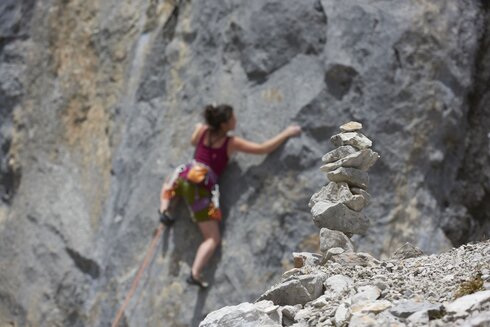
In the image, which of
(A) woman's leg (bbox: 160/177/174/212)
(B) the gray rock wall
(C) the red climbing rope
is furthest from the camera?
(C) the red climbing rope

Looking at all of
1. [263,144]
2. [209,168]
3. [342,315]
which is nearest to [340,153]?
[342,315]

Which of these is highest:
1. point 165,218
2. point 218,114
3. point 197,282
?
point 218,114

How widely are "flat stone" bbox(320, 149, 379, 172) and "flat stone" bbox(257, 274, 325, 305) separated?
1.06m

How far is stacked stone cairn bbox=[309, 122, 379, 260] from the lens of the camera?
5250 mm

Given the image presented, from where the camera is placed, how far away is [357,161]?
17.3 ft

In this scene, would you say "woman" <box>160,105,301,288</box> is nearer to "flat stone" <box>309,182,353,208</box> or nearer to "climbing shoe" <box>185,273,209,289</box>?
"climbing shoe" <box>185,273,209,289</box>

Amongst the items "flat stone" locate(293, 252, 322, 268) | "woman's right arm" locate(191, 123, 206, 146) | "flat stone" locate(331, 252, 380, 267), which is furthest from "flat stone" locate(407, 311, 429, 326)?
"woman's right arm" locate(191, 123, 206, 146)

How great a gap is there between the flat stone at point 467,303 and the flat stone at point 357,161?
1.72 meters

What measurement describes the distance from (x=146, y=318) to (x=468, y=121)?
3599mm

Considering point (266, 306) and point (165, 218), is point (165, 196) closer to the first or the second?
point (165, 218)

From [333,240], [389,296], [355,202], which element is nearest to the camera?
[389,296]

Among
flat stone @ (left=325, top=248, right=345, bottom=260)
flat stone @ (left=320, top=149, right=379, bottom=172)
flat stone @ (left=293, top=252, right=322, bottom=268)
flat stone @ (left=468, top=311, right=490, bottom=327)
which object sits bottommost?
flat stone @ (left=293, top=252, right=322, bottom=268)

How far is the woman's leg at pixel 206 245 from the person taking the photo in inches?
331

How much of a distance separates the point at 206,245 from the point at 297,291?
4.12 meters
